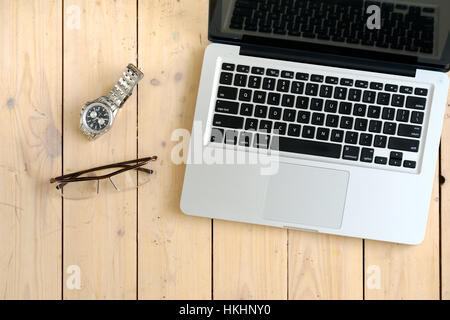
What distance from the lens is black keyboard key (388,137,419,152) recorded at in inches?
36.2

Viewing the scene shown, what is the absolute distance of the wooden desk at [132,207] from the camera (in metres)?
0.98

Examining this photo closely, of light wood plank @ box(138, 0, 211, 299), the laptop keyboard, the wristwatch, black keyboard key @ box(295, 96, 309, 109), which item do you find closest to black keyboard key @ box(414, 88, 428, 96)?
the laptop keyboard

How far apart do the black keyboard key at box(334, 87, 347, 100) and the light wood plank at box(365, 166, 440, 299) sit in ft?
0.87

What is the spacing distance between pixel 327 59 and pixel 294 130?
→ 156 millimetres

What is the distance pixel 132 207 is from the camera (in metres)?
0.99

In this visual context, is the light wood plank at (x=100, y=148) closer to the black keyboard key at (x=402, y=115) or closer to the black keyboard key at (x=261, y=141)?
the black keyboard key at (x=261, y=141)

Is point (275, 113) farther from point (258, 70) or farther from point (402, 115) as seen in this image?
point (402, 115)

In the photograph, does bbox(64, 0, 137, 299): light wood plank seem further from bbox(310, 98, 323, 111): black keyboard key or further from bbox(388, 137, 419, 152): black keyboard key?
bbox(388, 137, 419, 152): black keyboard key

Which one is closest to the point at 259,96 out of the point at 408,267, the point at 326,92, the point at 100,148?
the point at 326,92

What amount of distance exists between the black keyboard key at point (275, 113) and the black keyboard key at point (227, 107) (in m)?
0.07

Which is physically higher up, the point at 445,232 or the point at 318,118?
the point at 318,118

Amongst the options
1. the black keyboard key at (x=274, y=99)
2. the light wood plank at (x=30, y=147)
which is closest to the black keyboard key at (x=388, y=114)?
the black keyboard key at (x=274, y=99)
